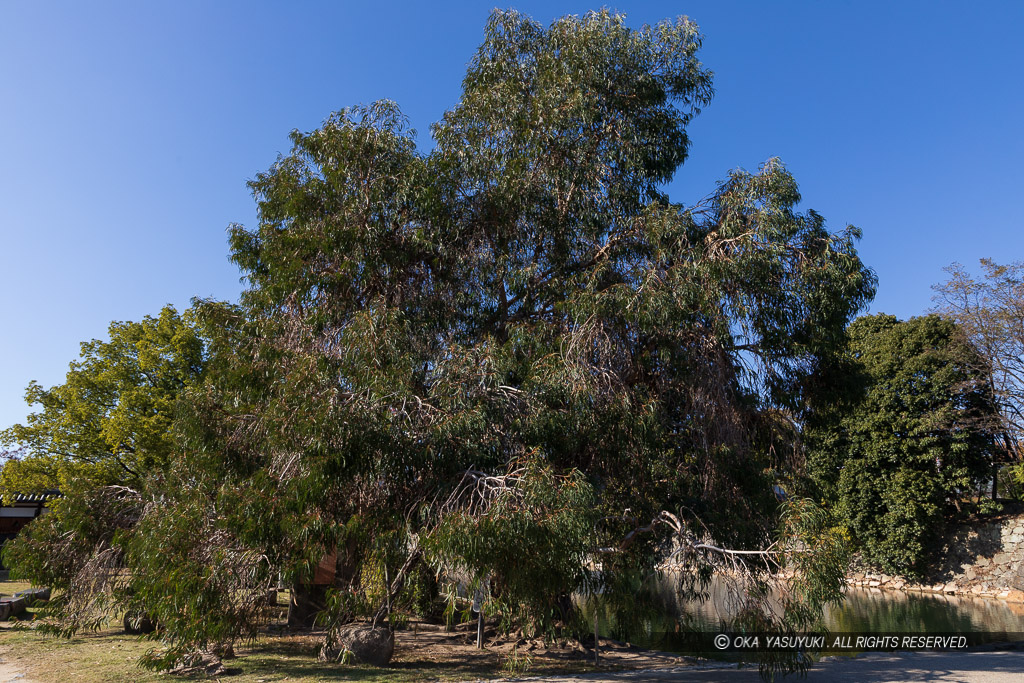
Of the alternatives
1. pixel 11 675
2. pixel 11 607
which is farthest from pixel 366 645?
pixel 11 607

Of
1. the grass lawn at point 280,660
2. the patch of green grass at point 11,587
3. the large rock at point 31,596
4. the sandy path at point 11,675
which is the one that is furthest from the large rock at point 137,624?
the patch of green grass at point 11,587

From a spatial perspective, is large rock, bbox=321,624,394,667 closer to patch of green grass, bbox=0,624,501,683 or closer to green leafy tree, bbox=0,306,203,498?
patch of green grass, bbox=0,624,501,683

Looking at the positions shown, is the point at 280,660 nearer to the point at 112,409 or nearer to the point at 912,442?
the point at 112,409

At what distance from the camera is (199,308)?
1195 cm

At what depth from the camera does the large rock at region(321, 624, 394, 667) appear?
31.6 feet

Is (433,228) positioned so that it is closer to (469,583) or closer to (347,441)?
(347,441)

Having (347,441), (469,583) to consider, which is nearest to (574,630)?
(469,583)

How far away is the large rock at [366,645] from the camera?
962 centimetres

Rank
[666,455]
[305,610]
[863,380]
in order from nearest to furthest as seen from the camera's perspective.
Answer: [666,455], [863,380], [305,610]

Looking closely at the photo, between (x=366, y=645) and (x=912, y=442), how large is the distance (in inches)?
844

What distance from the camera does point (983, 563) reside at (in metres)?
22.8

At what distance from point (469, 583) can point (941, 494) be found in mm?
22067

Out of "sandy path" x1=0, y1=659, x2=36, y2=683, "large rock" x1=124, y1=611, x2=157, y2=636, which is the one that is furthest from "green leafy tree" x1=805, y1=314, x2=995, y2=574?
"sandy path" x1=0, y1=659, x2=36, y2=683

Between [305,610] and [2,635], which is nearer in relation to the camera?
[2,635]
